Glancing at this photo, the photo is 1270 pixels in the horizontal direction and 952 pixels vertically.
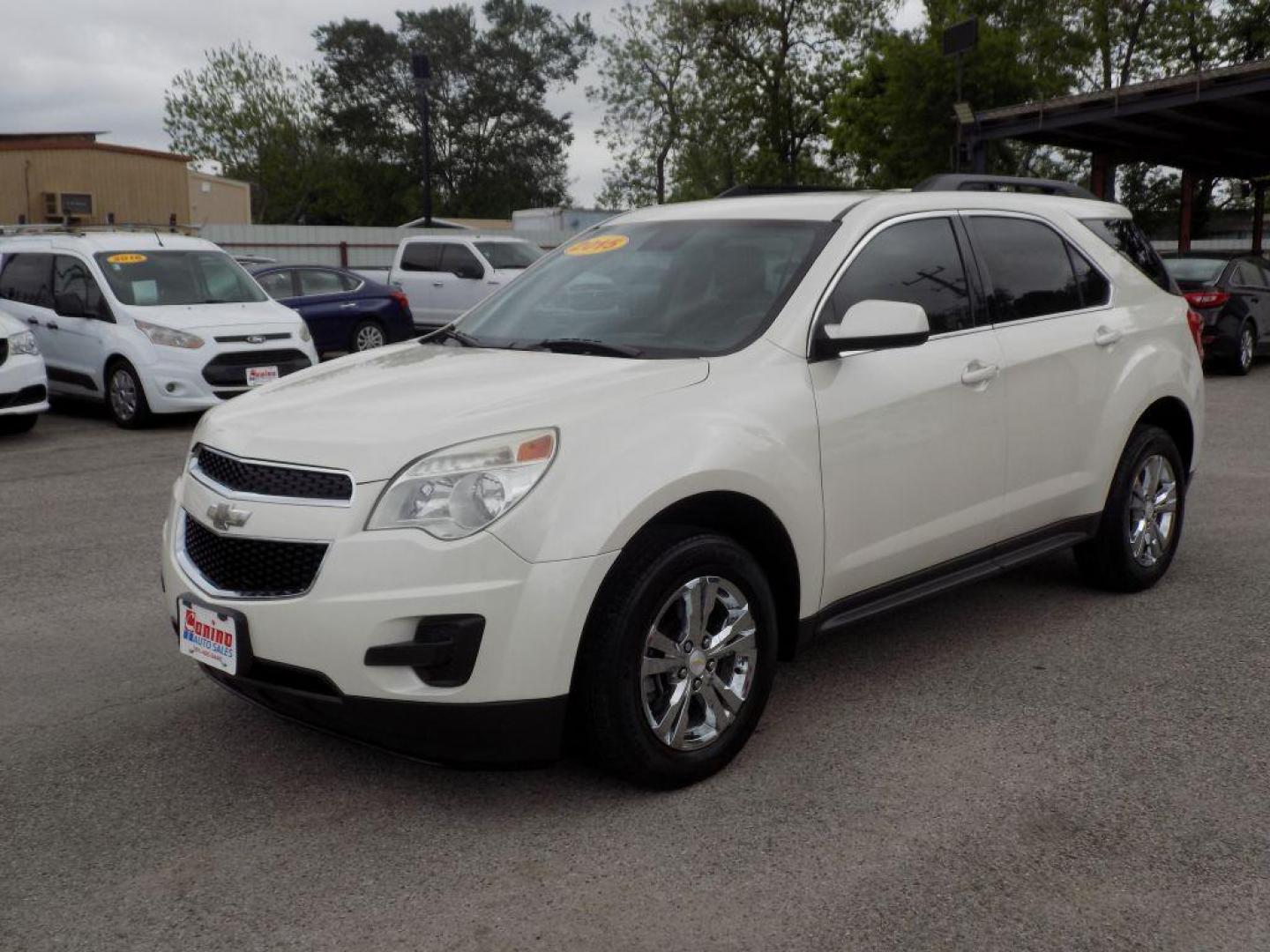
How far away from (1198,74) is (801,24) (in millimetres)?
31159

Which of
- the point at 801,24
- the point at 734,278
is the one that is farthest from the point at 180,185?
the point at 734,278

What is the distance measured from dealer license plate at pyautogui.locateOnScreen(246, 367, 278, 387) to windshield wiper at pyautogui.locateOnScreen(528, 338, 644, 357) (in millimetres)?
7833

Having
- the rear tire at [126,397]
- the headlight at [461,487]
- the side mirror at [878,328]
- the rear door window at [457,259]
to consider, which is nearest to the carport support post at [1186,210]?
the rear door window at [457,259]

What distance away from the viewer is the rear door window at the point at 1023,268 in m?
4.77

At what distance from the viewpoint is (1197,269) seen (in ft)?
52.9

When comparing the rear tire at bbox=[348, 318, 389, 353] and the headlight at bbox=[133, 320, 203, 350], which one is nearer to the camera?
the headlight at bbox=[133, 320, 203, 350]

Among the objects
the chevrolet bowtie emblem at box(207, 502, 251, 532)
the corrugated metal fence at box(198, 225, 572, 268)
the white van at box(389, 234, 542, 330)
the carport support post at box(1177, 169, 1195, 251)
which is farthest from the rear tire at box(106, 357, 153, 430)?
the carport support post at box(1177, 169, 1195, 251)

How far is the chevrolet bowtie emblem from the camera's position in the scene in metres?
3.40

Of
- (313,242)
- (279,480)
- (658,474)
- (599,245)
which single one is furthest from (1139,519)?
(313,242)

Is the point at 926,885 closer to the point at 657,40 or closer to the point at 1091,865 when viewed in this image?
the point at 1091,865

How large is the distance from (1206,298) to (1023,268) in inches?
472

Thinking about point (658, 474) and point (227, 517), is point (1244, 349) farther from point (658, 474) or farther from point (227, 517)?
point (227, 517)

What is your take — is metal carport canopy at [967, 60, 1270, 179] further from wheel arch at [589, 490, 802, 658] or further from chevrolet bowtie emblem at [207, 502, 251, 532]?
chevrolet bowtie emblem at [207, 502, 251, 532]

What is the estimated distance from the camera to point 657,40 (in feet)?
182
